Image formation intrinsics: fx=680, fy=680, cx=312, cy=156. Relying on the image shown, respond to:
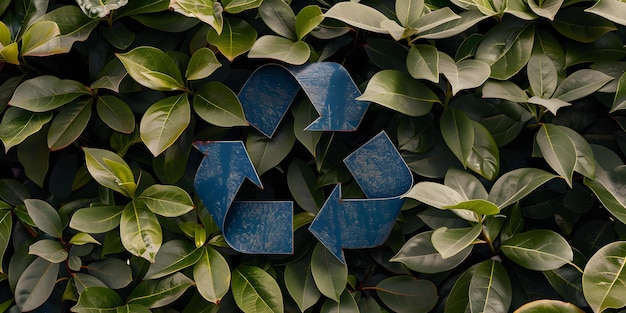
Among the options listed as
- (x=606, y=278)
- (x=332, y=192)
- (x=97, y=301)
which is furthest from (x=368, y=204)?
(x=97, y=301)

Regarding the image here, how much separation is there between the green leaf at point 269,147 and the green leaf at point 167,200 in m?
0.14

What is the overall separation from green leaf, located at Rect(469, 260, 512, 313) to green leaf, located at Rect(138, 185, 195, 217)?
510mm

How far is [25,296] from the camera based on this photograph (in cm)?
127

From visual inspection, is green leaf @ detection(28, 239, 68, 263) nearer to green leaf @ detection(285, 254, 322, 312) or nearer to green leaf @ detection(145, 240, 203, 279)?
green leaf @ detection(145, 240, 203, 279)

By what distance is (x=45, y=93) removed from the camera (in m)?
1.25

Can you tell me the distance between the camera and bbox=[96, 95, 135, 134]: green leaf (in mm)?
1252

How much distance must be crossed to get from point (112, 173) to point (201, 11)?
0.34 m

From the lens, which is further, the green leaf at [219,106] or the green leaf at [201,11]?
the green leaf at [219,106]

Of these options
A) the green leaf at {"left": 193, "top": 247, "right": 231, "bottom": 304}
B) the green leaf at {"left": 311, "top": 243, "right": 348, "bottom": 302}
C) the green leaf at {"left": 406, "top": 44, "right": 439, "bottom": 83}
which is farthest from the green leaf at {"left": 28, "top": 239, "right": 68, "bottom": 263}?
the green leaf at {"left": 406, "top": 44, "right": 439, "bottom": 83}

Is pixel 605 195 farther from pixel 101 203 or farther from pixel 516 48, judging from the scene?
pixel 101 203

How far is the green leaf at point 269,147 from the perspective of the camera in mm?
1239

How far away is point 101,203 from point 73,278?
0.51ft

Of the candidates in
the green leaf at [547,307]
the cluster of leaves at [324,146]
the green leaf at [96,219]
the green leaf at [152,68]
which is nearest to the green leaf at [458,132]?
the cluster of leaves at [324,146]

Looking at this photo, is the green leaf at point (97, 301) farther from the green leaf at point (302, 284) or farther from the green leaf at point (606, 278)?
the green leaf at point (606, 278)
